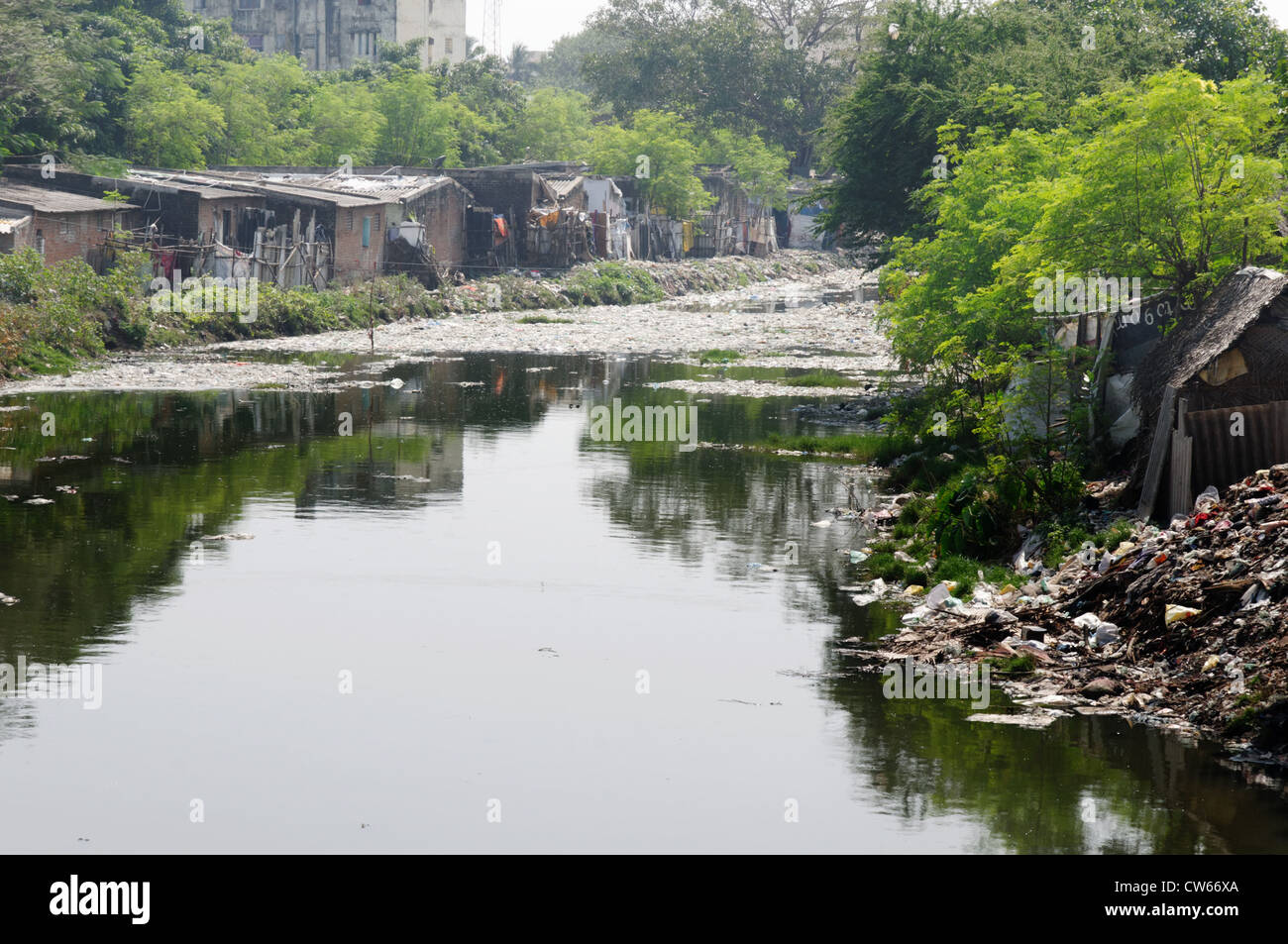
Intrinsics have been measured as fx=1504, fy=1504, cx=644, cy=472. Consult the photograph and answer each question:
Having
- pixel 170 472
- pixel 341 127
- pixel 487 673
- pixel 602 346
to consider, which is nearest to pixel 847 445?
pixel 170 472

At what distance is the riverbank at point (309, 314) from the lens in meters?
30.6

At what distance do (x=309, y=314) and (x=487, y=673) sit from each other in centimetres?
3029

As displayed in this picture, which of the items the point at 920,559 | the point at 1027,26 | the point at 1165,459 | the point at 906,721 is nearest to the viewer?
the point at 906,721

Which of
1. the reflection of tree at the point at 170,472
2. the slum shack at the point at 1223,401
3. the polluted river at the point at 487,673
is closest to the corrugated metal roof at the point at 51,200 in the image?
the reflection of tree at the point at 170,472

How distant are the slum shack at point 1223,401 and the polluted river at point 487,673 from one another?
2874mm

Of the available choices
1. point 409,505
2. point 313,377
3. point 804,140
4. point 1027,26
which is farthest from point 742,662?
point 804,140

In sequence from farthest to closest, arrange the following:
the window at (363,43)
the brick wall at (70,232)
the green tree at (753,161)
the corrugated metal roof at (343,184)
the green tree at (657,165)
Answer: the window at (363,43), the green tree at (753,161), the green tree at (657,165), the corrugated metal roof at (343,184), the brick wall at (70,232)

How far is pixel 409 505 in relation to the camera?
18.1 meters

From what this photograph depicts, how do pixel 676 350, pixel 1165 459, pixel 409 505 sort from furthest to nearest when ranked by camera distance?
pixel 676 350 → pixel 409 505 → pixel 1165 459

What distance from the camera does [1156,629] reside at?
11.1 meters

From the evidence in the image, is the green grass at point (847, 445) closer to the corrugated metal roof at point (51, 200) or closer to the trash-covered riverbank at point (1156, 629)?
the trash-covered riverbank at point (1156, 629)

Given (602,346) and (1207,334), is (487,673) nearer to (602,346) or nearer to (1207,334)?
(1207,334)

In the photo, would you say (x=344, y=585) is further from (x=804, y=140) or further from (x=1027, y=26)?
(x=804, y=140)
